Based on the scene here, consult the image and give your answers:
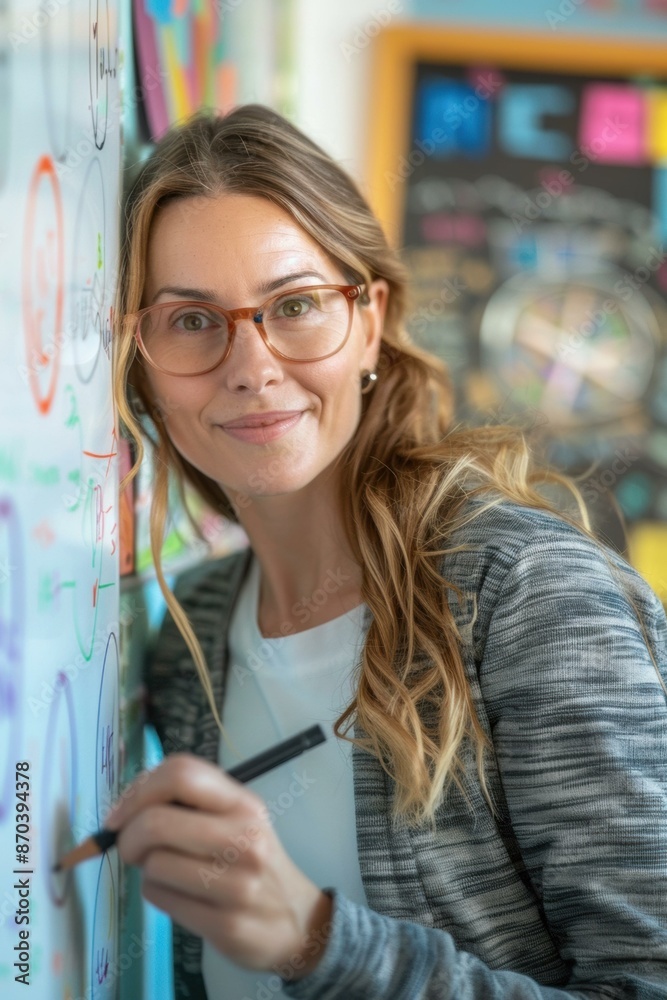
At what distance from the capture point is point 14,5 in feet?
1.82

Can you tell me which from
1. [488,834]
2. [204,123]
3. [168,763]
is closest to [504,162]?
[204,123]

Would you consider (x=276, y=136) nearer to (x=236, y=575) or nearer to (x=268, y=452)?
(x=268, y=452)

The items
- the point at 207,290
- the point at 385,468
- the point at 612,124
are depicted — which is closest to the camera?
the point at 207,290

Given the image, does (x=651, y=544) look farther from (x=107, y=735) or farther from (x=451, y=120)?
(x=107, y=735)

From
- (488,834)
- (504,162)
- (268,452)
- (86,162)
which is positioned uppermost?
(504,162)

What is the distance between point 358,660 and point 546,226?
157 cm

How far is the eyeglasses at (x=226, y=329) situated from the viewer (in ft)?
3.04

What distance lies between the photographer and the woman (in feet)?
2.30

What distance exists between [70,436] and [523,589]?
0.41m

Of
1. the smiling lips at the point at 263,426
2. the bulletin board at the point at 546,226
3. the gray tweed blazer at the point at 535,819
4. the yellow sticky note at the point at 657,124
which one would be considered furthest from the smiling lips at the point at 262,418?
the yellow sticky note at the point at 657,124

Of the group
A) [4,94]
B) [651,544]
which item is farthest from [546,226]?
[4,94]

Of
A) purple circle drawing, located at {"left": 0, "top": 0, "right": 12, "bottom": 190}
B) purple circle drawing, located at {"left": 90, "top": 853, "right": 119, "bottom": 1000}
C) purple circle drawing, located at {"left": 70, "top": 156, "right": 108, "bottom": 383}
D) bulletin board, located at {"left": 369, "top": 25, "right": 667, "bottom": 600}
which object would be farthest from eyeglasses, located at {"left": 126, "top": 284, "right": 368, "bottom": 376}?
bulletin board, located at {"left": 369, "top": 25, "right": 667, "bottom": 600}

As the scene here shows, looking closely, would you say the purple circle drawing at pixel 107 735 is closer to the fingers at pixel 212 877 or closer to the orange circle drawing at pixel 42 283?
the fingers at pixel 212 877

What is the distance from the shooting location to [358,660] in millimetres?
960
